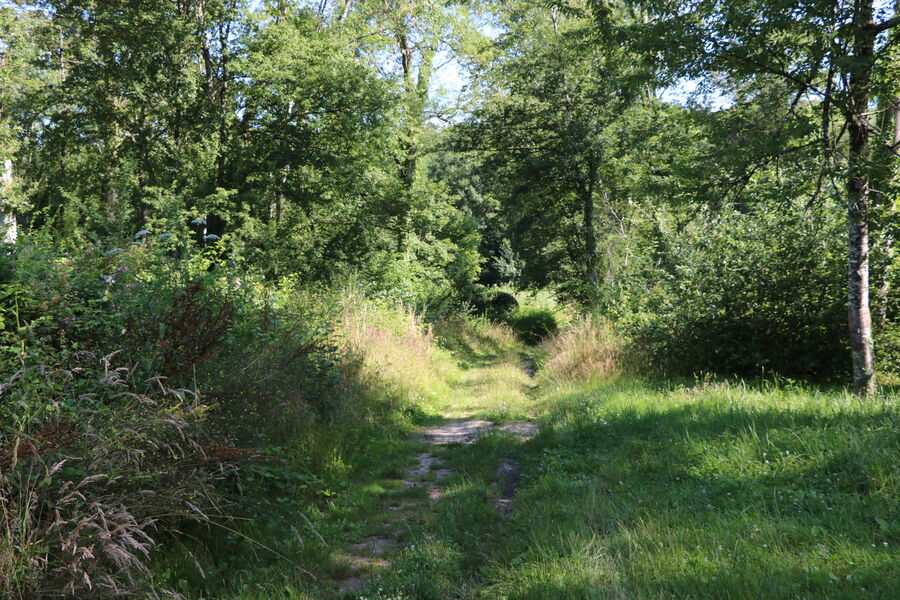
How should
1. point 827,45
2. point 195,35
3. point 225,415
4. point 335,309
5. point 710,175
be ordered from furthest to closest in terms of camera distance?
1. point 195,35
2. point 335,309
3. point 710,175
4. point 827,45
5. point 225,415

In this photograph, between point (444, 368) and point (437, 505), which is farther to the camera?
point (444, 368)

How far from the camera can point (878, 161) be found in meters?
5.64

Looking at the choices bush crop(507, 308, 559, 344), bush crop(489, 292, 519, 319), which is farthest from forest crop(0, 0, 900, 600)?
bush crop(489, 292, 519, 319)

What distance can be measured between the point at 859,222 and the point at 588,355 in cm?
528

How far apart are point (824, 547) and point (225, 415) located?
14.1ft

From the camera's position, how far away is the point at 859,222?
604 centimetres

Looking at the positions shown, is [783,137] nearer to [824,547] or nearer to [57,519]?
[824,547]

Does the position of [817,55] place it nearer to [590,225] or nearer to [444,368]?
[444,368]

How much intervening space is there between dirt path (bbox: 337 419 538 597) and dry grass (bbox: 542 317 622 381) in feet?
7.29

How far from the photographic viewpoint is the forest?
3148mm

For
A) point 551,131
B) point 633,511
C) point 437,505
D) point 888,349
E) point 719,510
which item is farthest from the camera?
point 551,131

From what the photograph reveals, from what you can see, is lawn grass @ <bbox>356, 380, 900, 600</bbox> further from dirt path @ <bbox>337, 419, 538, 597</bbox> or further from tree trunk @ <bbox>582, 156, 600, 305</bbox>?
tree trunk @ <bbox>582, 156, 600, 305</bbox>

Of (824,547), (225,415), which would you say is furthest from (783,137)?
(225,415)

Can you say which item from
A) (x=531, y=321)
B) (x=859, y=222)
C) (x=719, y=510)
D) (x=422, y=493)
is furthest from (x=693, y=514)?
(x=531, y=321)
